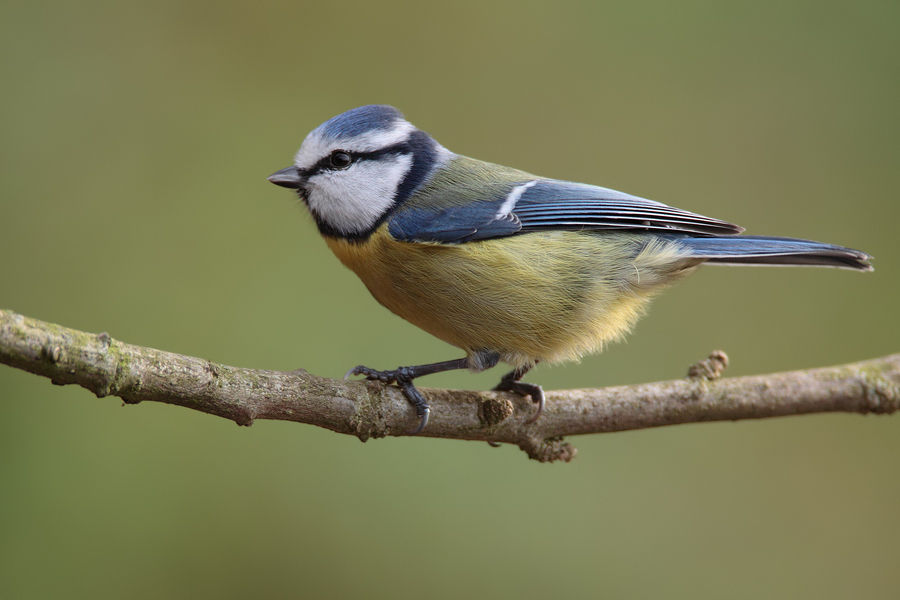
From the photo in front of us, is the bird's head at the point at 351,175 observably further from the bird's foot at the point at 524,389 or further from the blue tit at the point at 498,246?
the bird's foot at the point at 524,389

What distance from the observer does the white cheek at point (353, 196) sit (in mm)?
1673

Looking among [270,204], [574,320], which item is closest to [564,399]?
[574,320]

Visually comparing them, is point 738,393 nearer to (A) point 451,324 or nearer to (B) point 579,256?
(B) point 579,256

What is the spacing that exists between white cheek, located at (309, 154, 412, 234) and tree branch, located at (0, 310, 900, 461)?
18.3 inches

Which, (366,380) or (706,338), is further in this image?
(706,338)

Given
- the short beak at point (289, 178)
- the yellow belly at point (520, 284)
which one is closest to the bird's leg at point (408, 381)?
the yellow belly at point (520, 284)

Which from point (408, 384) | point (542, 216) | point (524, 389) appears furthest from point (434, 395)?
point (542, 216)

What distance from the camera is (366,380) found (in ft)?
4.62

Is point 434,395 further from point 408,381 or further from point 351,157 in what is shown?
point 351,157

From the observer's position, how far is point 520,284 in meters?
1.60

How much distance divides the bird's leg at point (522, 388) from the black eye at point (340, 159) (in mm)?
688

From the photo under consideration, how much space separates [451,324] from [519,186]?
44cm

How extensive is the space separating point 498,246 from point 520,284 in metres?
0.11

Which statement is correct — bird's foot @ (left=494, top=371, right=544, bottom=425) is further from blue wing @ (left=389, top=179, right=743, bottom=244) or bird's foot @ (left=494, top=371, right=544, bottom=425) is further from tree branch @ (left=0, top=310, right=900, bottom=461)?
blue wing @ (left=389, top=179, right=743, bottom=244)
